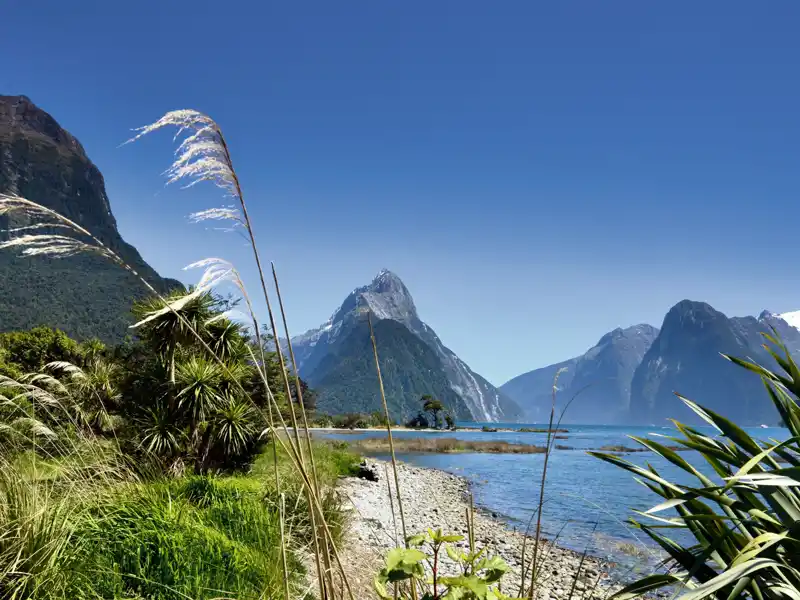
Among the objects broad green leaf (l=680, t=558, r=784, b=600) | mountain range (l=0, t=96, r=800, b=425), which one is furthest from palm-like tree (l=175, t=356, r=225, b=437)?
broad green leaf (l=680, t=558, r=784, b=600)

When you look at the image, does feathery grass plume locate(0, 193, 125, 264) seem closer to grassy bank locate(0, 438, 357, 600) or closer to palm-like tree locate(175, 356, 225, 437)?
grassy bank locate(0, 438, 357, 600)

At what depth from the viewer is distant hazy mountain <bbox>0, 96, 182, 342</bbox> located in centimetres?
6769

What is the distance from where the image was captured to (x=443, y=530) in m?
7.68

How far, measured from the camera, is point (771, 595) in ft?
5.64

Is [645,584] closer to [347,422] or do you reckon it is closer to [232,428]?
[232,428]

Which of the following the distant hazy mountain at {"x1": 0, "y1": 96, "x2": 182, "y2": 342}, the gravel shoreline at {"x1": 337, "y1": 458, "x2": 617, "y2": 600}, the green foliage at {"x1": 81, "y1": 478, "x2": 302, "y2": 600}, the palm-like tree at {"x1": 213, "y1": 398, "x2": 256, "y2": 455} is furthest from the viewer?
the distant hazy mountain at {"x1": 0, "y1": 96, "x2": 182, "y2": 342}

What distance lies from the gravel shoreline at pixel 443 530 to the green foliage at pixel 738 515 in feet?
1.28

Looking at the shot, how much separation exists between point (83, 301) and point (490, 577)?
83791 millimetres

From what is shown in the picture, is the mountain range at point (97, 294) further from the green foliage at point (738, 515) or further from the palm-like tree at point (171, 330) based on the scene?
the palm-like tree at point (171, 330)

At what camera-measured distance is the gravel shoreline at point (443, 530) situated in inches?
201

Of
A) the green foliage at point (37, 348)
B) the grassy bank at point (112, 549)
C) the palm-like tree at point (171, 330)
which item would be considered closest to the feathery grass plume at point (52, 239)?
the grassy bank at point (112, 549)

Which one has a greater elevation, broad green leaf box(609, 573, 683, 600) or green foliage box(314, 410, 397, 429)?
broad green leaf box(609, 573, 683, 600)

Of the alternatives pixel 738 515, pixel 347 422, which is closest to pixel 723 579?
pixel 738 515

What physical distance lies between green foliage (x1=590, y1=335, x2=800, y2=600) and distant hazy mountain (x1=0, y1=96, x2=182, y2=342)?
11.5m
